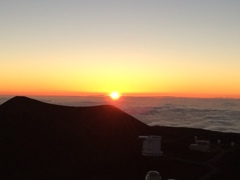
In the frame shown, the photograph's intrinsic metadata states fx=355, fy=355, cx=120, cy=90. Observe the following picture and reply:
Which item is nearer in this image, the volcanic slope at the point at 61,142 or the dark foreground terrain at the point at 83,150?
the dark foreground terrain at the point at 83,150

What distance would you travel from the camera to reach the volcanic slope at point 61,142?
45.3m

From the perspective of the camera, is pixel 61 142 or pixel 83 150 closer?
pixel 83 150

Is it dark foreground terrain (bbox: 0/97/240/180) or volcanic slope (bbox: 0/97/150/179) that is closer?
dark foreground terrain (bbox: 0/97/240/180)

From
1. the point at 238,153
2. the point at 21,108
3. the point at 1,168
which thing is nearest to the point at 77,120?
the point at 21,108

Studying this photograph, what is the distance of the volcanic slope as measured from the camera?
45.3m

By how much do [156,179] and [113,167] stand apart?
531 inches

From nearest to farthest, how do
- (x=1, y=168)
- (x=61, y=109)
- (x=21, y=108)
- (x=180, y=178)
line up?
1. (x=180, y=178)
2. (x=1, y=168)
3. (x=21, y=108)
4. (x=61, y=109)

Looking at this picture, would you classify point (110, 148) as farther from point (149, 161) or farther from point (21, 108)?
point (21, 108)

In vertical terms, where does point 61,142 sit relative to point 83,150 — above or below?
above

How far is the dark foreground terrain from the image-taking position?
42.8 meters

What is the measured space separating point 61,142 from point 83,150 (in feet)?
12.3

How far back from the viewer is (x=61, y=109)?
73875mm

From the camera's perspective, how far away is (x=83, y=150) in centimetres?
5497

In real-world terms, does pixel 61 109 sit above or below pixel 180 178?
above
